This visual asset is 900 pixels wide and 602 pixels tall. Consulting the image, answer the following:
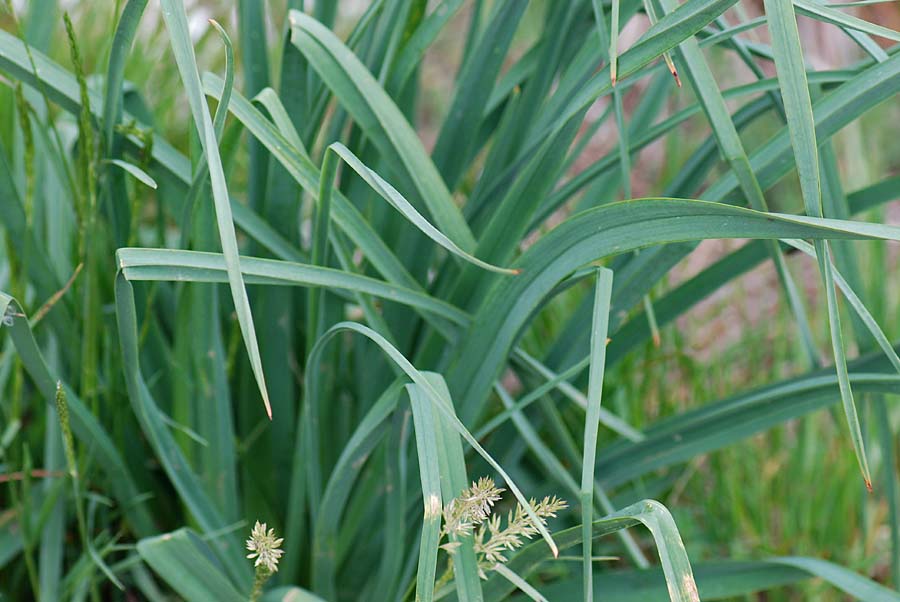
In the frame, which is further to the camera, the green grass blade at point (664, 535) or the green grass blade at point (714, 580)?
the green grass blade at point (714, 580)

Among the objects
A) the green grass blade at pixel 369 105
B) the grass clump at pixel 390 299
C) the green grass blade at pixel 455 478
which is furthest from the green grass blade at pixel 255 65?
the green grass blade at pixel 455 478

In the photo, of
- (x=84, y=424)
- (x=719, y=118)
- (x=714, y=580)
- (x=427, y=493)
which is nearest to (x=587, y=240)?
(x=719, y=118)

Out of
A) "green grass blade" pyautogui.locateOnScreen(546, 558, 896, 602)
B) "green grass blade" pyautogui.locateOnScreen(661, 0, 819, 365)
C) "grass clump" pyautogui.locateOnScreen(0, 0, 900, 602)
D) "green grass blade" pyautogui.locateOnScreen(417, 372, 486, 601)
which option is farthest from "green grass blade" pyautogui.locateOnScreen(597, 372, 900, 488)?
"green grass blade" pyautogui.locateOnScreen(417, 372, 486, 601)

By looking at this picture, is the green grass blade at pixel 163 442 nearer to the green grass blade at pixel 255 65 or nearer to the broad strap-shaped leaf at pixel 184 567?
the broad strap-shaped leaf at pixel 184 567

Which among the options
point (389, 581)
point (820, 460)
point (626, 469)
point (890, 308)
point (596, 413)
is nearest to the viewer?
point (596, 413)

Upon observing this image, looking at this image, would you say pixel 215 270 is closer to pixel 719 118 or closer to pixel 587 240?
pixel 587 240

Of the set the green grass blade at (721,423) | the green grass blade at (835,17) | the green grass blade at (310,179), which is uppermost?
the green grass blade at (835,17)

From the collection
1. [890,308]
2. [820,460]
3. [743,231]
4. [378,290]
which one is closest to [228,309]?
[378,290]

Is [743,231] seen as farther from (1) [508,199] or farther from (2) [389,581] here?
(2) [389,581]
